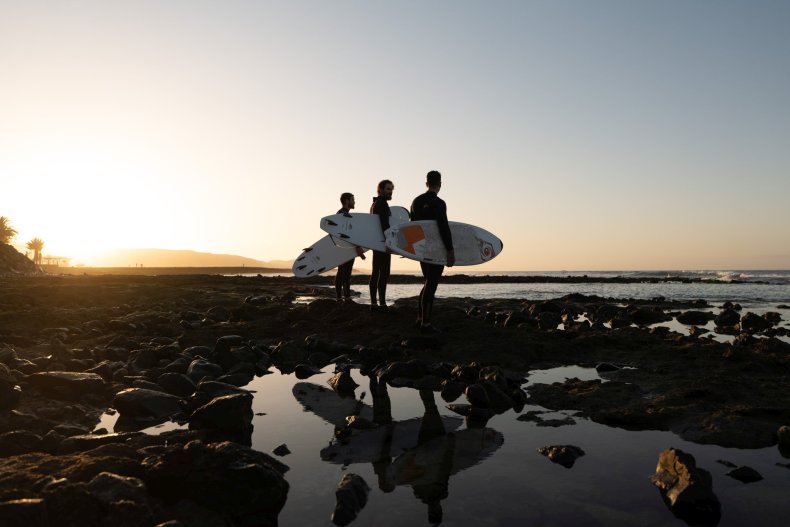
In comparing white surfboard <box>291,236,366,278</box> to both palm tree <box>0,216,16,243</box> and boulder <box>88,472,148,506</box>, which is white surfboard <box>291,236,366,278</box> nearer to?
boulder <box>88,472,148,506</box>

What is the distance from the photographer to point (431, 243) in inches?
372

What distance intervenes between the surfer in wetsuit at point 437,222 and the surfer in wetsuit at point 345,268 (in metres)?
2.55

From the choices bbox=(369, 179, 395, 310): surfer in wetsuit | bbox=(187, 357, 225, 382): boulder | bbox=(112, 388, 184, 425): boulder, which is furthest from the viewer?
bbox=(369, 179, 395, 310): surfer in wetsuit

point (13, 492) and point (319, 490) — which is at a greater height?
point (13, 492)

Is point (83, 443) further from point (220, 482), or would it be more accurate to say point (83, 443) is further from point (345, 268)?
point (345, 268)

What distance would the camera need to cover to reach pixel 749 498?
327cm

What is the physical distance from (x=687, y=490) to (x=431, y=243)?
6.63 meters

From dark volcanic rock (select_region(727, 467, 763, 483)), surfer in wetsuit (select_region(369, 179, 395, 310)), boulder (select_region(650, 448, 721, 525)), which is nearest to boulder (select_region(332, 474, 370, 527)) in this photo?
boulder (select_region(650, 448, 721, 525))

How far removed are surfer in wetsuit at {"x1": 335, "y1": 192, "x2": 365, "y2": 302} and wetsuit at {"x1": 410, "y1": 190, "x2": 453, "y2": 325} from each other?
8.28 feet

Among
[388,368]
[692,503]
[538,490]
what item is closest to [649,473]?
[692,503]

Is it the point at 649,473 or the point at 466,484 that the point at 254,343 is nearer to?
the point at 466,484

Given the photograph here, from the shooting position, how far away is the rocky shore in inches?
126

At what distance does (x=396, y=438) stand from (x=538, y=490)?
1.49 metres

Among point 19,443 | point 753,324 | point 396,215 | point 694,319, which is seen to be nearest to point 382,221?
point 396,215
